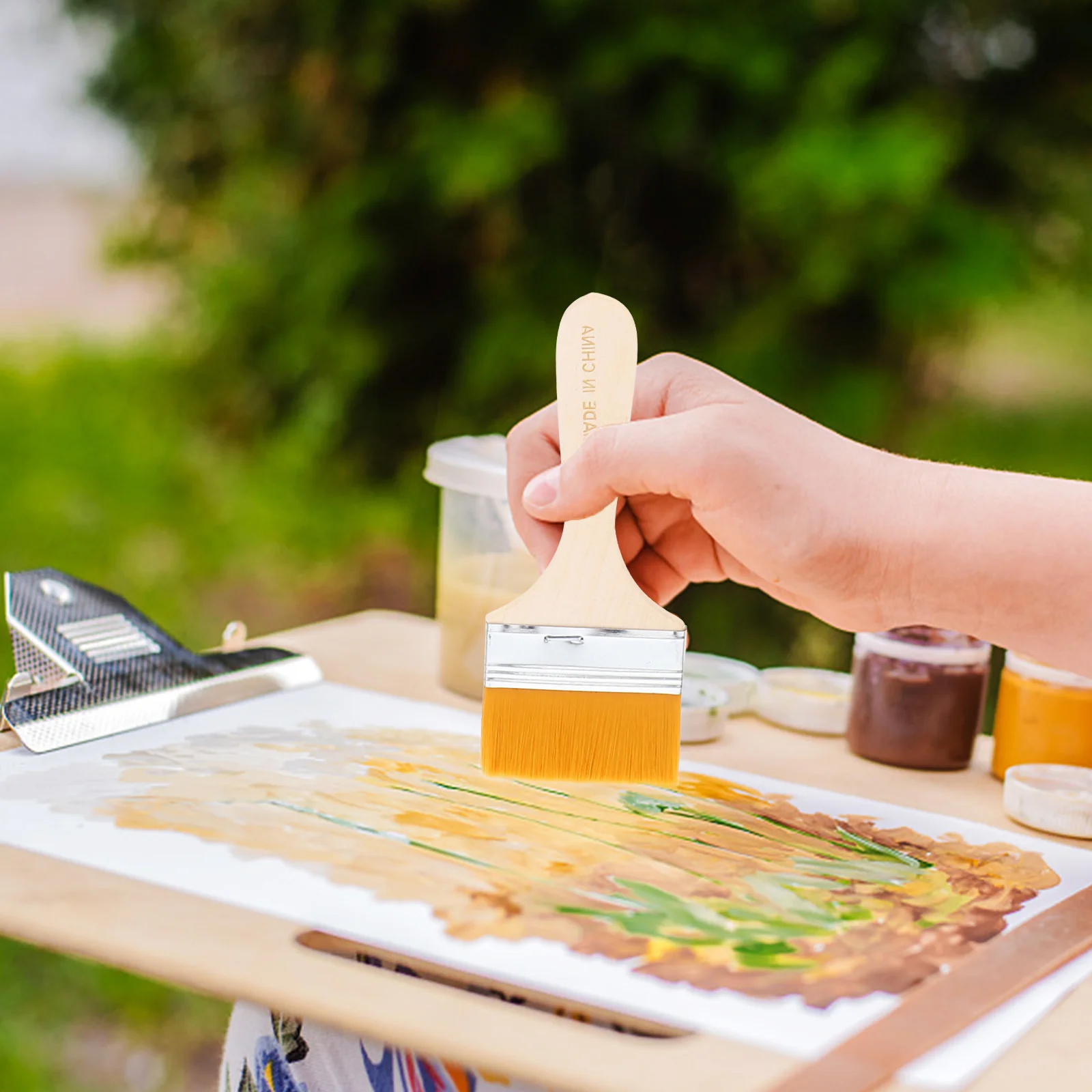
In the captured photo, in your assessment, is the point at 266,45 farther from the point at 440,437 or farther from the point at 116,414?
the point at 116,414

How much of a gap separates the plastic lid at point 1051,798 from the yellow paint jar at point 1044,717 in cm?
2

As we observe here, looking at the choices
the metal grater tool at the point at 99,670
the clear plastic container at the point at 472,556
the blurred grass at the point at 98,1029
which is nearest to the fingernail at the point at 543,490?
the clear plastic container at the point at 472,556

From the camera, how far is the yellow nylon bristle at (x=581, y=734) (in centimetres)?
79

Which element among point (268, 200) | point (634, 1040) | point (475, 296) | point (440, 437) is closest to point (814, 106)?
point (475, 296)

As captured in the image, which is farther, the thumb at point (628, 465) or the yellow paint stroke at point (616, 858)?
the thumb at point (628, 465)

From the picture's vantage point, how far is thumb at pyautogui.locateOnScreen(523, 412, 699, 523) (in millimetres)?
809

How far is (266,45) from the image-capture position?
2.59 m

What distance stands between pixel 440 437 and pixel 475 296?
0.28 m

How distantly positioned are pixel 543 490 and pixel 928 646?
33 centimetres

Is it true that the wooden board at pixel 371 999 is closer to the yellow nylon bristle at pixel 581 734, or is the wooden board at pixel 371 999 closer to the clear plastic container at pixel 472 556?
the yellow nylon bristle at pixel 581 734

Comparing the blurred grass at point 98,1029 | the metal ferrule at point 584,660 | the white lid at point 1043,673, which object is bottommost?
the blurred grass at point 98,1029

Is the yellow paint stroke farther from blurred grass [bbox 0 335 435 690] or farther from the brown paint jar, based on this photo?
blurred grass [bbox 0 335 435 690]

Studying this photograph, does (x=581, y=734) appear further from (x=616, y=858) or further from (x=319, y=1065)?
(x=319, y=1065)

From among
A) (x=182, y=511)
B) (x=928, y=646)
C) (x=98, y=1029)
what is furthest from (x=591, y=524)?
(x=182, y=511)
